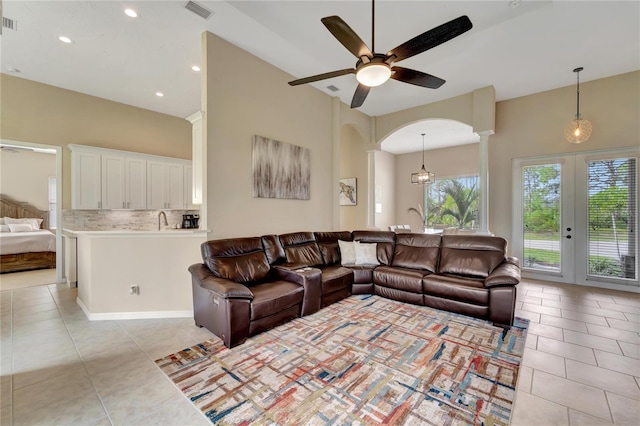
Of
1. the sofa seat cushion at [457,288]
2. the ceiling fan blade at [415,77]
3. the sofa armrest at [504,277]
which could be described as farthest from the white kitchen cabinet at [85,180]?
the sofa armrest at [504,277]

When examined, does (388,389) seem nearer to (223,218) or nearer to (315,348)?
(315,348)

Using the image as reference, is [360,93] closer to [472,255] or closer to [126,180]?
[472,255]

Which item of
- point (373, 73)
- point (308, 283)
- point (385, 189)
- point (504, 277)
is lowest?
point (308, 283)

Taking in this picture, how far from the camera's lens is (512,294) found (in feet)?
9.96

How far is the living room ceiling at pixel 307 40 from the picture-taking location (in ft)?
9.93

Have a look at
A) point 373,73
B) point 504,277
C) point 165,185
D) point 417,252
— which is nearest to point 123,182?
point 165,185

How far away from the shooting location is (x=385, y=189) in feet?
30.3

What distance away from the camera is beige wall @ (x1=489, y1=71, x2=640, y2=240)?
441 cm

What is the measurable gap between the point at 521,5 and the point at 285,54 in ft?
9.63

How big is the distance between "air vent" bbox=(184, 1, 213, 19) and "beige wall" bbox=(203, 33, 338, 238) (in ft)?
1.06

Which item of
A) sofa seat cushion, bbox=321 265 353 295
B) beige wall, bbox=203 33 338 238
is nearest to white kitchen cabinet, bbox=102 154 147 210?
beige wall, bbox=203 33 338 238

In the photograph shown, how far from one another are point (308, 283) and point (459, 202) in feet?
21.7

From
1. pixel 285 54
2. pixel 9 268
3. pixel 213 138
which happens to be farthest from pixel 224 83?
pixel 9 268

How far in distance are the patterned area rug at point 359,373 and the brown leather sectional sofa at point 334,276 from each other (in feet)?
0.77
